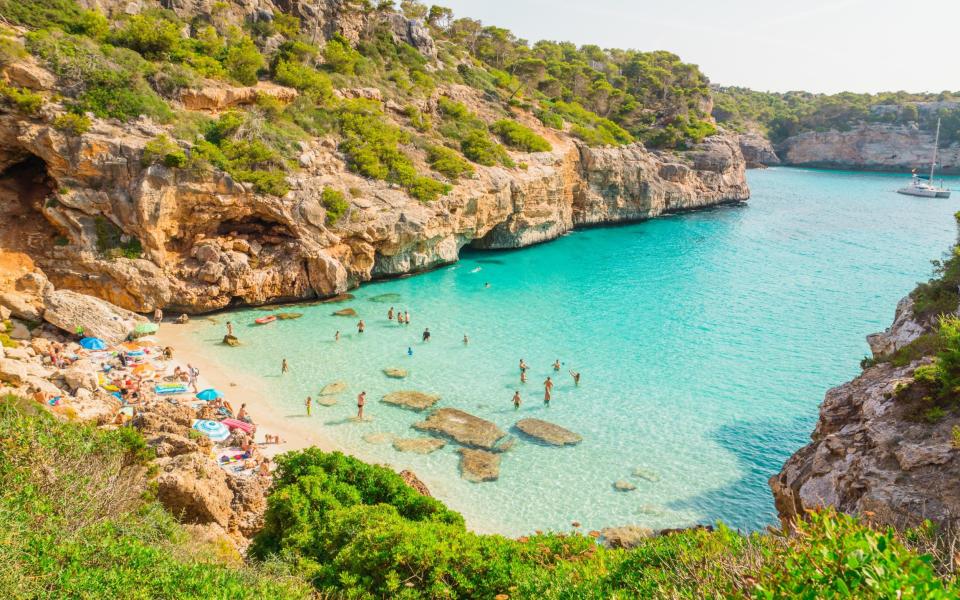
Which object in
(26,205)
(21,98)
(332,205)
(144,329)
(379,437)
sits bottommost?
(379,437)

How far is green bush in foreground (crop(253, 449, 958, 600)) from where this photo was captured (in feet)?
15.6

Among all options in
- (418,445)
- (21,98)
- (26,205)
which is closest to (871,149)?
(418,445)

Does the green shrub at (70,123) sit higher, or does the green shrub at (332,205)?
the green shrub at (70,123)

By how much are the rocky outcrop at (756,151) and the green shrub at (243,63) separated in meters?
103

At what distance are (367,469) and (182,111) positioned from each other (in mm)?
25971

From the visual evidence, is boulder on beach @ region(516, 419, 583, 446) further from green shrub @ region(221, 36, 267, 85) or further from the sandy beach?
green shrub @ region(221, 36, 267, 85)

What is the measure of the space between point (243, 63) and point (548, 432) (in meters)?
30.5

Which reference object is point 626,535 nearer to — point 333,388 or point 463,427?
point 463,427

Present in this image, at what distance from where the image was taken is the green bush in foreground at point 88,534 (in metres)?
7.04

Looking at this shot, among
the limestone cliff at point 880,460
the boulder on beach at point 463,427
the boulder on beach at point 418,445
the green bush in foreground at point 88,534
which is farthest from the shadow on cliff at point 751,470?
the green bush in foreground at point 88,534

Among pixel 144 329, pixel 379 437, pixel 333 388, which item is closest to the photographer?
pixel 379 437

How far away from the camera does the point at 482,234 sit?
132 ft

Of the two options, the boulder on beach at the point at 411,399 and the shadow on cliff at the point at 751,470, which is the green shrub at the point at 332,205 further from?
the shadow on cliff at the point at 751,470

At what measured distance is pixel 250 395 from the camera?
805 inches
